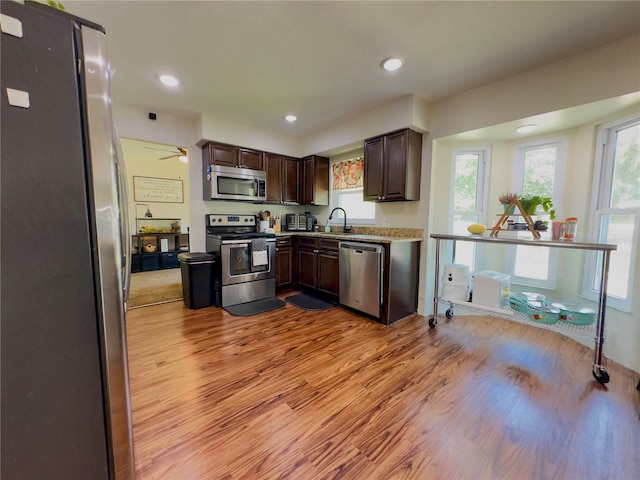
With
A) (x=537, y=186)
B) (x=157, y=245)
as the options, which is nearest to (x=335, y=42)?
(x=537, y=186)

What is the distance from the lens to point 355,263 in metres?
3.00

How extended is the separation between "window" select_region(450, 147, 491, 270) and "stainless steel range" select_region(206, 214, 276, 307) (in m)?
2.48

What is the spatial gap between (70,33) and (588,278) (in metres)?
3.92

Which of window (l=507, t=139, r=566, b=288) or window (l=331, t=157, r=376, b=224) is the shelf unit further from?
window (l=507, t=139, r=566, b=288)

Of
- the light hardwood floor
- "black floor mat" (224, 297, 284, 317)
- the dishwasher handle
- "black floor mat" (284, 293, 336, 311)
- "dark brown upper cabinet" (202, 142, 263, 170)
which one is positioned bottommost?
the light hardwood floor

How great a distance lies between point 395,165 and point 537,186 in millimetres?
1589

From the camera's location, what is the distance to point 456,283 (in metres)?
2.72

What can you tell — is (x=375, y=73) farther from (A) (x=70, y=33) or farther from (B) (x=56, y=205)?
(B) (x=56, y=205)

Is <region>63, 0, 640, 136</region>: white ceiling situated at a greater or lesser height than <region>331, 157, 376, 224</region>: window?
greater

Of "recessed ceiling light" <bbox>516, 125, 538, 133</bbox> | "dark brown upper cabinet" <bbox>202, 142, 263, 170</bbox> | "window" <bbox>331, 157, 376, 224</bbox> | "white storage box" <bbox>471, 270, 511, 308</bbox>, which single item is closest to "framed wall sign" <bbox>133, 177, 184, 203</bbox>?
"dark brown upper cabinet" <bbox>202, 142, 263, 170</bbox>

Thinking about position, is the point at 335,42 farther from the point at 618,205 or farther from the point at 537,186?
the point at 618,205

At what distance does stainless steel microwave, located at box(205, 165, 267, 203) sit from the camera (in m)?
3.44

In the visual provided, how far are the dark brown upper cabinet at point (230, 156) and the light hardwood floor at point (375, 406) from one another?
2.20m

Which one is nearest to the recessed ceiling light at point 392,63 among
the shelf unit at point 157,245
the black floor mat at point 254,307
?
the black floor mat at point 254,307
